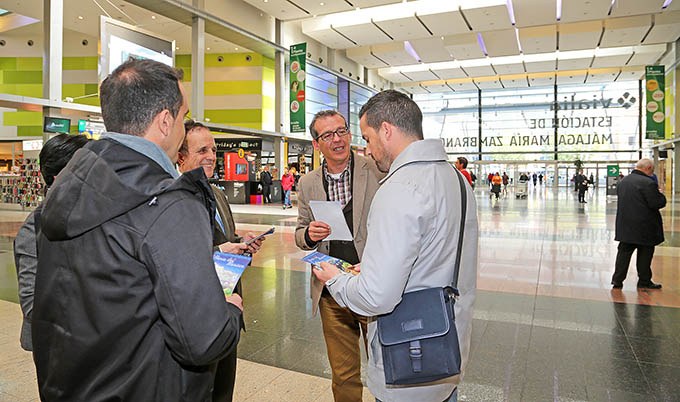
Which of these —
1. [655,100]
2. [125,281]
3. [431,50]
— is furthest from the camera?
[431,50]

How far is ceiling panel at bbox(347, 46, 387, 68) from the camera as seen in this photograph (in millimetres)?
24078

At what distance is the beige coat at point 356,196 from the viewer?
2289mm

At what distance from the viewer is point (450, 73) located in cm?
2827

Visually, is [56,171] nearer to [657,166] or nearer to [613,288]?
[613,288]

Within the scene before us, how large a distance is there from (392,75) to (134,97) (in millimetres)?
29739

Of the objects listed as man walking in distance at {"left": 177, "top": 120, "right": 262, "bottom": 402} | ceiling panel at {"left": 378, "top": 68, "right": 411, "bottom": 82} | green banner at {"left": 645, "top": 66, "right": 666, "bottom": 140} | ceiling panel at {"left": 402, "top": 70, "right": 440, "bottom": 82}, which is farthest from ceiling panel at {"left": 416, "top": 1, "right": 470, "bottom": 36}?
man walking in distance at {"left": 177, "top": 120, "right": 262, "bottom": 402}

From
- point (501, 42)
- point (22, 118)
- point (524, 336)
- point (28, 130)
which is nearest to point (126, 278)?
point (524, 336)

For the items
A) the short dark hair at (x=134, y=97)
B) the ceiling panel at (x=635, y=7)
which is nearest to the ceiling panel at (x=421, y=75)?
the ceiling panel at (x=635, y=7)

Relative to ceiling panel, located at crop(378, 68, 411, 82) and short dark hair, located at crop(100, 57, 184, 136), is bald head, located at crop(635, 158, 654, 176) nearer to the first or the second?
short dark hair, located at crop(100, 57, 184, 136)

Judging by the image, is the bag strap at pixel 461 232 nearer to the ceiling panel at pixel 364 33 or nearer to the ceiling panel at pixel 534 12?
the ceiling panel at pixel 534 12

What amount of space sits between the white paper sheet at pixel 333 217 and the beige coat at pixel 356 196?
0.14 metres

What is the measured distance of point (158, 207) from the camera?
1013mm

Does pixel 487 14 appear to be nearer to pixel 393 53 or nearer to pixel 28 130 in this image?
pixel 393 53

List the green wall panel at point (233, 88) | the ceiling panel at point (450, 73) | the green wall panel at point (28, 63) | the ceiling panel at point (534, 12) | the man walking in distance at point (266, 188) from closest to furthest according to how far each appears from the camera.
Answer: the ceiling panel at point (534, 12) → the man walking in distance at point (266, 188) → the green wall panel at point (28, 63) → the green wall panel at point (233, 88) → the ceiling panel at point (450, 73)
